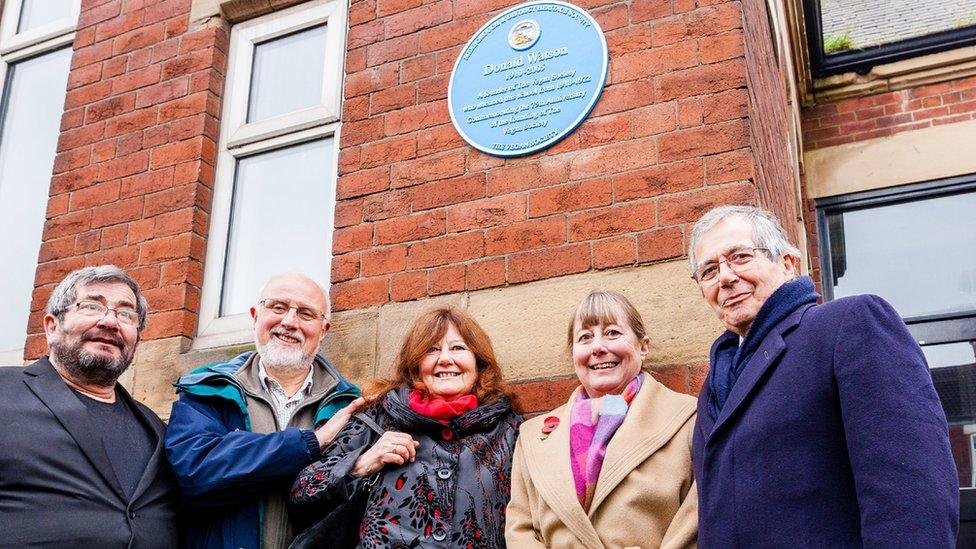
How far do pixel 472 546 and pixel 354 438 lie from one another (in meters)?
0.54

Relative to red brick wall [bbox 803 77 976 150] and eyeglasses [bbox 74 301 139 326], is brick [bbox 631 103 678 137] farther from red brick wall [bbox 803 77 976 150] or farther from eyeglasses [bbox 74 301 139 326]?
red brick wall [bbox 803 77 976 150]

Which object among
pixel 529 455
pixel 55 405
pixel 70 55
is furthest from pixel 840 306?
pixel 70 55

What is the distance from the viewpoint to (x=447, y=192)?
Answer: 3688mm

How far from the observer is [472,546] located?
8.56ft

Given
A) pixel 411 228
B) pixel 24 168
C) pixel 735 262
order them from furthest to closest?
pixel 24 168
pixel 411 228
pixel 735 262

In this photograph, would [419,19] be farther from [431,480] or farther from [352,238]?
[431,480]

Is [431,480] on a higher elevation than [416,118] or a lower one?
lower

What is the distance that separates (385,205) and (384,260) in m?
0.26

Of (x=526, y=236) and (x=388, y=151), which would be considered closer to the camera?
(x=526, y=236)

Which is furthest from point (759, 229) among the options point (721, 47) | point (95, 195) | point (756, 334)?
point (95, 195)

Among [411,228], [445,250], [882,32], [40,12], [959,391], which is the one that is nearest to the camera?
[445,250]

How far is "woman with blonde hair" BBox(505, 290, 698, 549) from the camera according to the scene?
2.43 m

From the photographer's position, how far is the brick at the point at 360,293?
370cm

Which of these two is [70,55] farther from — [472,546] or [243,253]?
[472,546]
